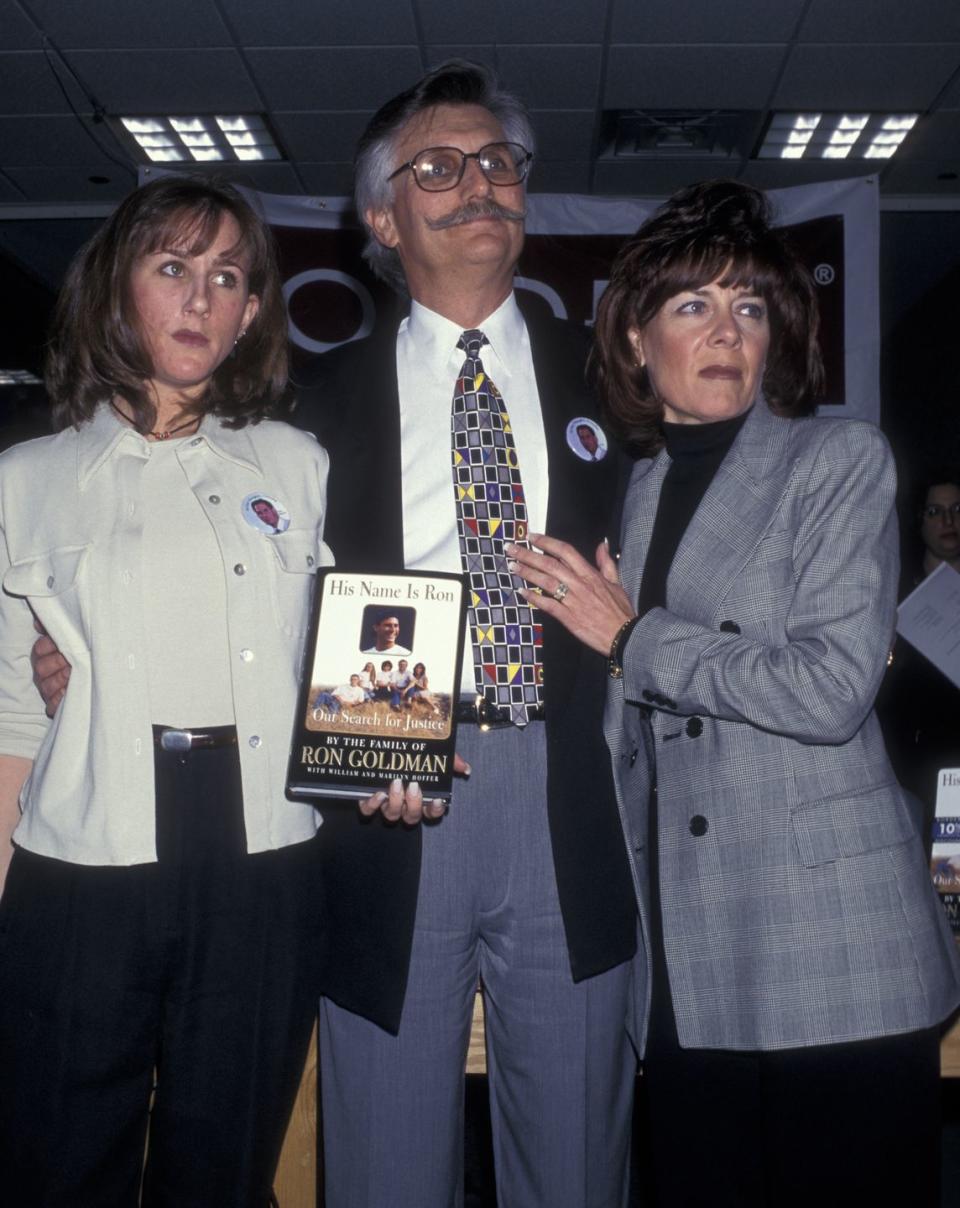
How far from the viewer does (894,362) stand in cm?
895

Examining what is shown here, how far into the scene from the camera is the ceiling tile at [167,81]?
5340mm

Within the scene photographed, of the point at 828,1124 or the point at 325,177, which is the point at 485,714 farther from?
the point at 325,177

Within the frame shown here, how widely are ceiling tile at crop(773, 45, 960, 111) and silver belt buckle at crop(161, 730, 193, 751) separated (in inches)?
198

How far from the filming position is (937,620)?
113 inches

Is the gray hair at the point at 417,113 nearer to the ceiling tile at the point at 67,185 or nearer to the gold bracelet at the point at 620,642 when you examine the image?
the gold bracelet at the point at 620,642

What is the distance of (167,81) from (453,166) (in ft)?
14.2

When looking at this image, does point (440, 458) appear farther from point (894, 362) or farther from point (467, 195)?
point (894, 362)

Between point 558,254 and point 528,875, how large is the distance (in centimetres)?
254

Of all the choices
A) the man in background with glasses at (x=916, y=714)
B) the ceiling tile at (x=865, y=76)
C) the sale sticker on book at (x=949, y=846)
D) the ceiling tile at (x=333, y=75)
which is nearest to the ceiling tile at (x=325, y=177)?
the ceiling tile at (x=333, y=75)

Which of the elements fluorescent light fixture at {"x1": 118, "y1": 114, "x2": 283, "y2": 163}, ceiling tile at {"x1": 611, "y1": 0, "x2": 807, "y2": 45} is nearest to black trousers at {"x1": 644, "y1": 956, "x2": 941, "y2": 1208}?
ceiling tile at {"x1": 611, "y1": 0, "x2": 807, "y2": 45}

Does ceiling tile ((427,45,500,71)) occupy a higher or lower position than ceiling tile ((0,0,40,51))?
higher

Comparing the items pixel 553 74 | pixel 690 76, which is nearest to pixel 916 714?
pixel 690 76

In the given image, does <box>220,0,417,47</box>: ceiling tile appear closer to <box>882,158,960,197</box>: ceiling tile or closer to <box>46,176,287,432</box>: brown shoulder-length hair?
<box>882,158,960,197</box>: ceiling tile

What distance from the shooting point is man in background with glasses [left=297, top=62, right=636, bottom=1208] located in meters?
1.60
